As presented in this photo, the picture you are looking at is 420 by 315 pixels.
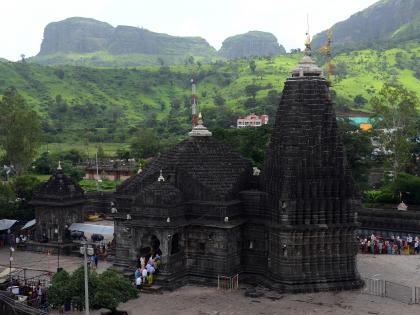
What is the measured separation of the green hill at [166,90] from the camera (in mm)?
121750

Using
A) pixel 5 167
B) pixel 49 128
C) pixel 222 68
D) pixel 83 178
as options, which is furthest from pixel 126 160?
pixel 222 68

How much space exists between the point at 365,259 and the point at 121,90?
13435 cm

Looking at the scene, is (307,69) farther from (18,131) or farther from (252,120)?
(252,120)

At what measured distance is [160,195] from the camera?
27516mm

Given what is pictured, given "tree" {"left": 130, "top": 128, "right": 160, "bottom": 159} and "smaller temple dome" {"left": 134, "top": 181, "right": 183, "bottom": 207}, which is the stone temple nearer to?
"smaller temple dome" {"left": 134, "top": 181, "right": 183, "bottom": 207}

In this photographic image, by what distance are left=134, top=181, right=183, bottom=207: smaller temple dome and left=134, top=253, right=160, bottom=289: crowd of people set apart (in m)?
2.75

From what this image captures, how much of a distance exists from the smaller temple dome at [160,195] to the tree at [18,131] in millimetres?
30304

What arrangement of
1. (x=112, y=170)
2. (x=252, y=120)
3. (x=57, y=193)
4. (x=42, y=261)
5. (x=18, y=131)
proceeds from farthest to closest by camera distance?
1. (x=252, y=120)
2. (x=112, y=170)
3. (x=18, y=131)
4. (x=57, y=193)
5. (x=42, y=261)

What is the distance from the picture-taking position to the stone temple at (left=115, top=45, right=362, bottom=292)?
2683 cm

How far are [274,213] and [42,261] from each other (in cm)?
1458

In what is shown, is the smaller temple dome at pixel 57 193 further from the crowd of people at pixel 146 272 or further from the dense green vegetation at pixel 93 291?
the dense green vegetation at pixel 93 291

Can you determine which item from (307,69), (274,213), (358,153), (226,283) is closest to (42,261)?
(226,283)

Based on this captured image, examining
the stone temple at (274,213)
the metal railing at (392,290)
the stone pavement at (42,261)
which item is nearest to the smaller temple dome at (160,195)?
the stone temple at (274,213)

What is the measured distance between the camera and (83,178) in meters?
76.7
